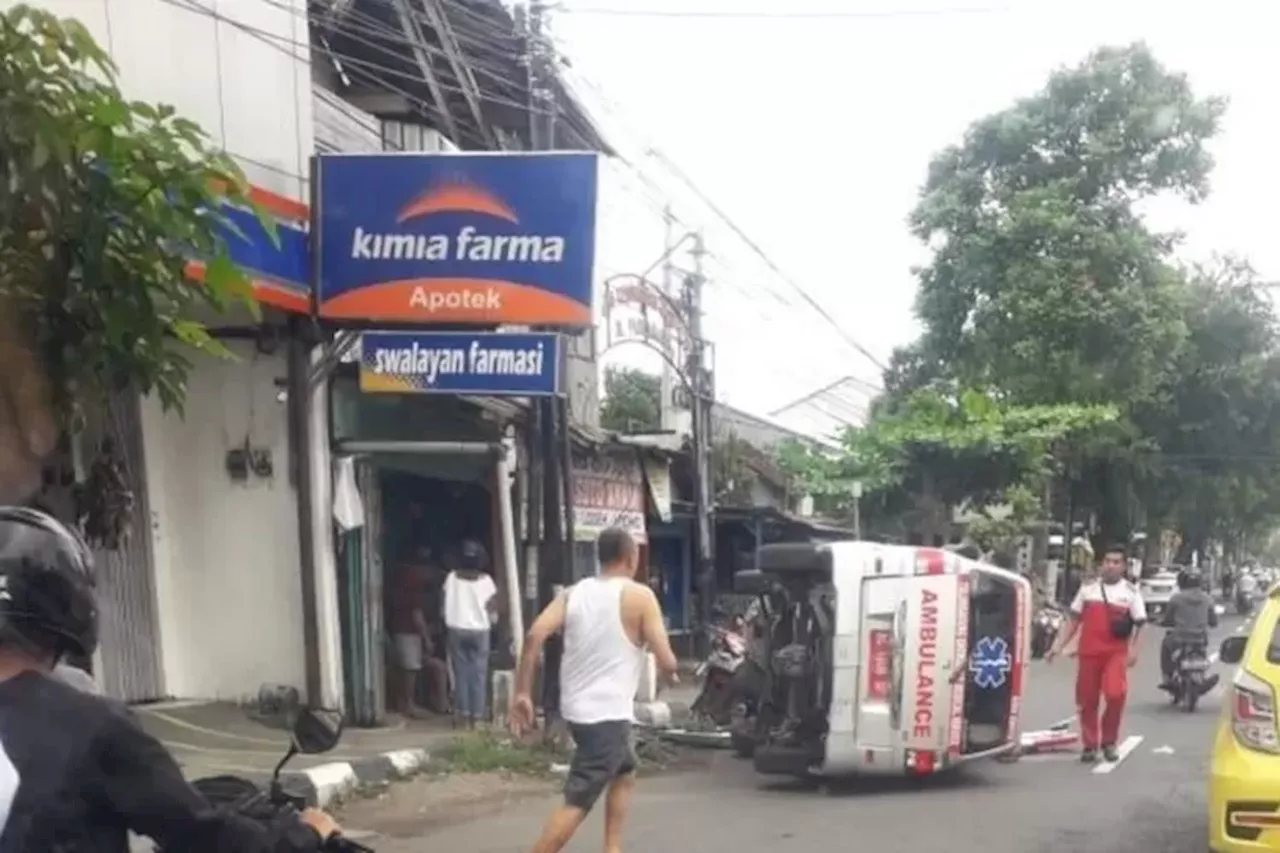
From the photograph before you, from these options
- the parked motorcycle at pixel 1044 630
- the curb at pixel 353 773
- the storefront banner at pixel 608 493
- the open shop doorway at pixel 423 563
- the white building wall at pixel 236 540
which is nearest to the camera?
the curb at pixel 353 773

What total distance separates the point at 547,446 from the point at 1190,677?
7179 mm

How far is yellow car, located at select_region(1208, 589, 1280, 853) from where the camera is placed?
716cm

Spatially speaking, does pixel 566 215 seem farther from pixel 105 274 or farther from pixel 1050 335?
pixel 1050 335

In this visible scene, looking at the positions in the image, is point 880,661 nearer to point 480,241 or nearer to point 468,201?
point 480,241

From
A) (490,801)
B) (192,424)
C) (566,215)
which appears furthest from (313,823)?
(192,424)

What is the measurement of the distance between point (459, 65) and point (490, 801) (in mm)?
8231

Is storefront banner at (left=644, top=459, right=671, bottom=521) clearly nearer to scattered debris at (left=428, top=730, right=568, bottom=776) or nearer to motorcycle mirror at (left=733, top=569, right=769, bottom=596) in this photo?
scattered debris at (left=428, top=730, right=568, bottom=776)

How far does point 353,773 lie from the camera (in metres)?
11.9

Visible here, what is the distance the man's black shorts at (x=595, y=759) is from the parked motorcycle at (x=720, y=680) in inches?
260

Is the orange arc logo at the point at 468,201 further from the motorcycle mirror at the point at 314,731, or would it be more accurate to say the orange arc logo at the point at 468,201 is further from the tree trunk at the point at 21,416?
the motorcycle mirror at the point at 314,731

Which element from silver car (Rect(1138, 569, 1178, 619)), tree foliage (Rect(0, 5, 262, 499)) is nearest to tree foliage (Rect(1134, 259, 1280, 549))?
silver car (Rect(1138, 569, 1178, 619))

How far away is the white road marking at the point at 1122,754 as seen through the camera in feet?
42.5

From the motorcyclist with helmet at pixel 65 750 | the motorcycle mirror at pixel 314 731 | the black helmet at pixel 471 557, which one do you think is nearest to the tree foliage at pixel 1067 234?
the black helmet at pixel 471 557

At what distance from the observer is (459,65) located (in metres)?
17.7
